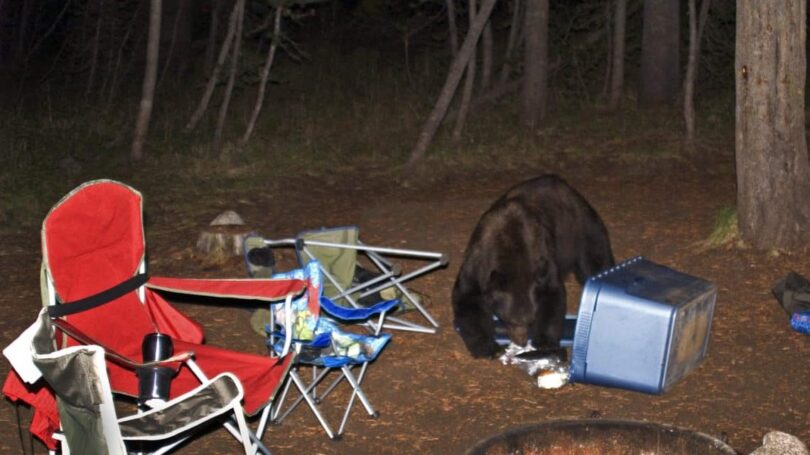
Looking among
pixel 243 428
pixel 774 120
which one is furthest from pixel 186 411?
pixel 774 120

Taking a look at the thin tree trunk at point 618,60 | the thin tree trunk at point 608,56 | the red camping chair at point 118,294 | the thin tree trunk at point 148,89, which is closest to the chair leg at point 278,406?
the red camping chair at point 118,294

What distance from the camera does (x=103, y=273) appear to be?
17.5 ft

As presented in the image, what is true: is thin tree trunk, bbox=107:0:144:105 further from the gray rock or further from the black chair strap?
the gray rock

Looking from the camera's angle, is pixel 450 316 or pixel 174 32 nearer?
pixel 450 316

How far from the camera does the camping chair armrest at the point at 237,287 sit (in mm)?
5301

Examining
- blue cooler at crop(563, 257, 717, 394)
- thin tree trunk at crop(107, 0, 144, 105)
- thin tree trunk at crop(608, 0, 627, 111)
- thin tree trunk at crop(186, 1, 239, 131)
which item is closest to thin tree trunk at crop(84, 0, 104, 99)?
thin tree trunk at crop(107, 0, 144, 105)

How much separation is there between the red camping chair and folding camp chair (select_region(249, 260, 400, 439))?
0.24m

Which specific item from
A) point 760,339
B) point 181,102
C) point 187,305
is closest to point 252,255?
point 187,305

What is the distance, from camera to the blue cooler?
18.7 ft

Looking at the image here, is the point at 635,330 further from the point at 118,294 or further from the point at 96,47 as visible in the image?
the point at 96,47

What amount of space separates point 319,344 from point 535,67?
Answer: 992 centimetres

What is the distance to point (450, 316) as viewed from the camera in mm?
7430

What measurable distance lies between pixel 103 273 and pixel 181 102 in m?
12.5

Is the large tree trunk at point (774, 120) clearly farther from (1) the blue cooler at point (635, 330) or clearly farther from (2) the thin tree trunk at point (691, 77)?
(2) the thin tree trunk at point (691, 77)
